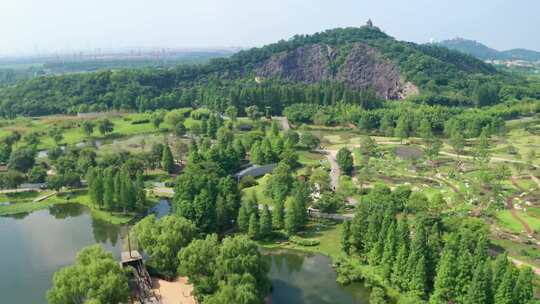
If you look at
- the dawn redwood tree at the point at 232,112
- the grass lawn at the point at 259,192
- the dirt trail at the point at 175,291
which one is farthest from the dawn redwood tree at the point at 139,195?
the dawn redwood tree at the point at 232,112

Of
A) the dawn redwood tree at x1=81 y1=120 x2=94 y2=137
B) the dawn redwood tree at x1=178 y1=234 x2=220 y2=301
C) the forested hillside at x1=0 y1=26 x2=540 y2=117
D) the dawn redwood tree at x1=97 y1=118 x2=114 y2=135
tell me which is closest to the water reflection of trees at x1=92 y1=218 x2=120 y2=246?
the dawn redwood tree at x1=178 y1=234 x2=220 y2=301

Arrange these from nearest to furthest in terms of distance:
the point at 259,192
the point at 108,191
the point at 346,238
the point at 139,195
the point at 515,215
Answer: the point at 346,238 → the point at 515,215 → the point at 108,191 → the point at 139,195 → the point at 259,192

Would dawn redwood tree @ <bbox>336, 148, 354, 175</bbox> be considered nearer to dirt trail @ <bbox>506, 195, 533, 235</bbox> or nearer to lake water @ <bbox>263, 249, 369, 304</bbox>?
dirt trail @ <bbox>506, 195, 533, 235</bbox>

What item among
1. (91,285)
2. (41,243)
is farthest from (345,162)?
(91,285)

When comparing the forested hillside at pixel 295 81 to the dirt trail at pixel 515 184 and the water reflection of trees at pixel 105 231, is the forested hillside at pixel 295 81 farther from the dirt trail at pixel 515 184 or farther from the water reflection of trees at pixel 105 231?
the water reflection of trees at pixel 105 231

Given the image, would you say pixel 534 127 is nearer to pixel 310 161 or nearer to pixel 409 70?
pixel 409 70

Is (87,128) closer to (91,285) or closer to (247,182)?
(247,182)

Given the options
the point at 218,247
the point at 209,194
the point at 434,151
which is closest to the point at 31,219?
the point at 209,194
